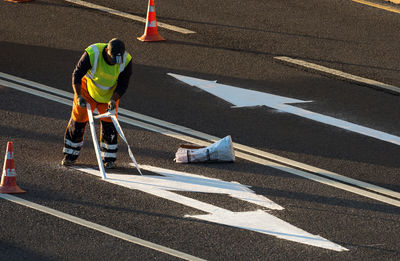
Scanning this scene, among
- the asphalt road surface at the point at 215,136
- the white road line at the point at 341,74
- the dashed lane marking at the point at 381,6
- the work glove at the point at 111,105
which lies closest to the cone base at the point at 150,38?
the asphalt road surface at the point at 215,136

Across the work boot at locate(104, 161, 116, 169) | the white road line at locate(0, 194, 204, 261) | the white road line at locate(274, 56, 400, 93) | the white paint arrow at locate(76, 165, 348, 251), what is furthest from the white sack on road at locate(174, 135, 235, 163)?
the white road line at locate(274, 56, 400, 93)

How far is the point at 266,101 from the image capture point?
521 inches

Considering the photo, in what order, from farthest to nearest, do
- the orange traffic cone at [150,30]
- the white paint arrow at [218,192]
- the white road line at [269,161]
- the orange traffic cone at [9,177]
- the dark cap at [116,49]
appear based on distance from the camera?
1. the orange traffic cone at [150,30]
2. the white road line at [269,161]
3. the dark cap at [116,49]
4. the orange traffic cone at [9,177]
5. the white paint arrow at [218,192]

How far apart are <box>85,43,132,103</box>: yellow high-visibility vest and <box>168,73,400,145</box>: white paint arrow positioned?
2888 millimetres

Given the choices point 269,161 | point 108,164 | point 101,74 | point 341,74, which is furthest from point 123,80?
point 341,74

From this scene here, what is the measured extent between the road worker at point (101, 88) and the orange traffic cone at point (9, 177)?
1.02 metres

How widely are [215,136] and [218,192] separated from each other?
1.83m

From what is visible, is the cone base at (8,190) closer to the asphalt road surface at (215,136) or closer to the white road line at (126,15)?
the asphalt road surface at (215,136)

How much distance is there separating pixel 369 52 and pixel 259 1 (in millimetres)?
3535

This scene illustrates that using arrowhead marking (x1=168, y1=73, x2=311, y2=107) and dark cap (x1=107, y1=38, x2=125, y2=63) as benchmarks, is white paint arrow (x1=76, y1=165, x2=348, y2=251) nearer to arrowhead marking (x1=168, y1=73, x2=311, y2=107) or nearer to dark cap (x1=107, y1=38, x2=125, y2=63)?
dark cap (x1=107, y1=38, x2=125, y2=63)

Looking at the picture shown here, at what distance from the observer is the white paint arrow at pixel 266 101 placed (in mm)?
12240

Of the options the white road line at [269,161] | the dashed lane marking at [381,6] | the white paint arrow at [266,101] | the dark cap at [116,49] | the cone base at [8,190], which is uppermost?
the dashed lane marking at [381,6]

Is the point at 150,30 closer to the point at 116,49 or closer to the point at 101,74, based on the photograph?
the point at 101,74

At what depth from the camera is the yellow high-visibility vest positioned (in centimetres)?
1046
